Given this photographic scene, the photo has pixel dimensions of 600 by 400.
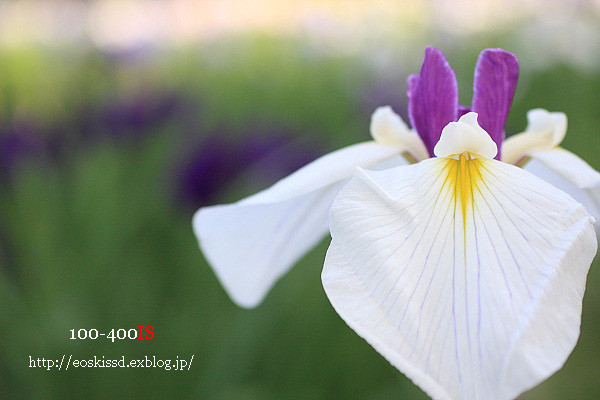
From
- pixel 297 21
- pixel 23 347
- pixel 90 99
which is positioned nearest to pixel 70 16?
pixel 297 21

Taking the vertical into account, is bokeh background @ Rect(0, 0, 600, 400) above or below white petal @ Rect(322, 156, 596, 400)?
below

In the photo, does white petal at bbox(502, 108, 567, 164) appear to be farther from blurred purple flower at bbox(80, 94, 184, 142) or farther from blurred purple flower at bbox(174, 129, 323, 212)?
blurred purple flower at bbox(80, 94, 184, 142)

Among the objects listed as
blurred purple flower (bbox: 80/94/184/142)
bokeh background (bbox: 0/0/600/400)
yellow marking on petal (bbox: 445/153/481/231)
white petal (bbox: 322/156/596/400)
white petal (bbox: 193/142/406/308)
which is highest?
yellow marking on petal (bbox: 445/153/481/231)

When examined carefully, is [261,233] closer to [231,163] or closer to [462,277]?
[462,277]

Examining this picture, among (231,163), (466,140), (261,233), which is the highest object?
(466,140)

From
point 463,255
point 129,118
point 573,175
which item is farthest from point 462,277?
point 129,118

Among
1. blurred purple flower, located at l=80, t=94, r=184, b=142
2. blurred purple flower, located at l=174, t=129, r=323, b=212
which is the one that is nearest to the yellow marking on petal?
blurred purple flower, located at l=174, t=129, r=323, b=212

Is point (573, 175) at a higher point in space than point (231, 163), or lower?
higher
